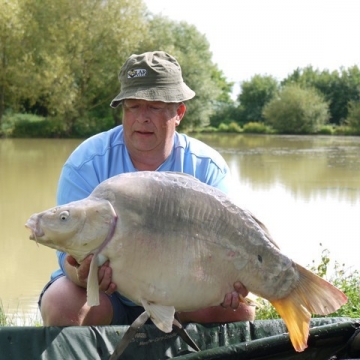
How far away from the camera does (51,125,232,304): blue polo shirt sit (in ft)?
6.69

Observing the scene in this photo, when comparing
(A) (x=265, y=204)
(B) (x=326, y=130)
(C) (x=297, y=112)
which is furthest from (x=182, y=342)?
(C) (x=297, y=112)

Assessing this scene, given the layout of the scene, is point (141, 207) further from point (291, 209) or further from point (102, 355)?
point (291, 209)

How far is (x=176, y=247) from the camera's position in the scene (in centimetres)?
160

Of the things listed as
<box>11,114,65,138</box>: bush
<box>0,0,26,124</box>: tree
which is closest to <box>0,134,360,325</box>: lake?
<box>0,0,26,124</box>: tree

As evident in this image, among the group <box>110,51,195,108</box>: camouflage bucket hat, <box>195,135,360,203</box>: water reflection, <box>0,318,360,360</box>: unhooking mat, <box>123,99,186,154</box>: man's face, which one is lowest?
<box>195,135,360,203</box>: water reflection

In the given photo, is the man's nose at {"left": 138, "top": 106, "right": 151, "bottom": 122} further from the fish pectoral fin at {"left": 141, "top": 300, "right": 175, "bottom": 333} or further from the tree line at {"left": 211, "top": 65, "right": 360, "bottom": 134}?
the tree line at {"left": 211, "top": 65, "right": 360, "bottom": 134}

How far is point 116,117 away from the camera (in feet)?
72.5

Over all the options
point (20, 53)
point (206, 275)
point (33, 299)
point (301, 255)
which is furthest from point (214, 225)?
point (20, 53)

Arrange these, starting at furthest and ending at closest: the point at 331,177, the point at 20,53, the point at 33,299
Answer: the point at 20,53
the point at 331,177
the point at 33,299

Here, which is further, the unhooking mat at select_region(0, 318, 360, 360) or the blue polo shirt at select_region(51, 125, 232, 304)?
the blue polo shirt at select_region(51, 125, 232, 304)

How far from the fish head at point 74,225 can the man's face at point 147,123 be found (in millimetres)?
537

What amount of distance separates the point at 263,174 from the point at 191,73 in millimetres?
11620

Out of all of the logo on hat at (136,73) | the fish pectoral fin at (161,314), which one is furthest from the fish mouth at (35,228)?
the logo on hat at (136,73)

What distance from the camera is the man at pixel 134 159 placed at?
1.95 meters
